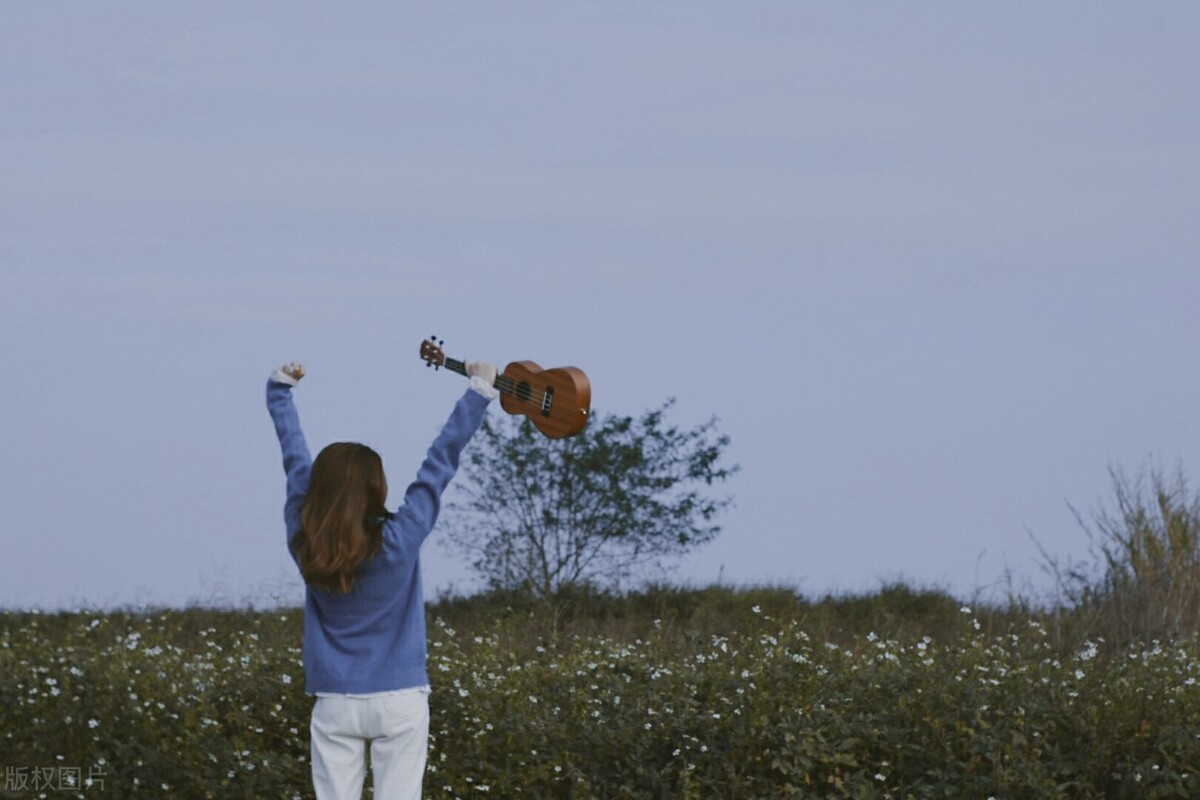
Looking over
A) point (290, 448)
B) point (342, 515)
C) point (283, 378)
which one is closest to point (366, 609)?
point (342, 515)

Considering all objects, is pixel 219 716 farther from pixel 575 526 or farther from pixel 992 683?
pixel 575 526

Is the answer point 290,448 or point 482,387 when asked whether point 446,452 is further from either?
point 290,448

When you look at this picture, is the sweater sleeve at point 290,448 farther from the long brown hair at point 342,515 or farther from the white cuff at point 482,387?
the white cuff at point 482,387

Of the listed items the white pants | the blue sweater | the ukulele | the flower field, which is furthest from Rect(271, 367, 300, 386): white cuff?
the flower field

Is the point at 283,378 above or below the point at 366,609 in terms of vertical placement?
above

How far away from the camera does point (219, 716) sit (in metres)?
7.66

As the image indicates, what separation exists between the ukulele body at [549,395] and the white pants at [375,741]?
1.10 meters

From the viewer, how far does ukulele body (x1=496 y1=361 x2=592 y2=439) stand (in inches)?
218

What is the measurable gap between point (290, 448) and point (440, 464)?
2.27 ft

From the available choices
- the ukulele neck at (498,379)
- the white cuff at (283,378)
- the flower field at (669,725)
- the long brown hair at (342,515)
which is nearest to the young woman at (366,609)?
the long brown hair at (342,515)

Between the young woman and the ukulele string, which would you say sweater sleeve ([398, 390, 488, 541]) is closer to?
the young woman

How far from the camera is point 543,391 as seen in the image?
5.63m

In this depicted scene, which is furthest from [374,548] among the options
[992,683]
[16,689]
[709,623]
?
[709,623]

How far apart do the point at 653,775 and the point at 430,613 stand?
25.3 ft
